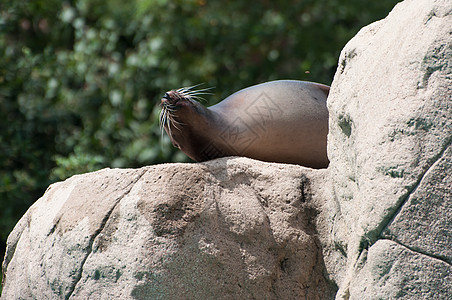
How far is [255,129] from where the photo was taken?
342cm

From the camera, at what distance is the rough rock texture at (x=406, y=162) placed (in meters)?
2.20

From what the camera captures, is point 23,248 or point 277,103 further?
point 277,103

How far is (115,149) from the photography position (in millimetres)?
6836

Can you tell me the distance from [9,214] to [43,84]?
1.57 metres

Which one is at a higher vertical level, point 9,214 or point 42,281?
point 42,281

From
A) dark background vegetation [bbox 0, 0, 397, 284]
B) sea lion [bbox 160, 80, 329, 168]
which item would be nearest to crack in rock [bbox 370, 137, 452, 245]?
sea lion [bbox 160, 80, 329, 168]

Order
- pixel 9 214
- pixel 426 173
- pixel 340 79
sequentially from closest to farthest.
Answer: pixel 426 173 < pixel 340 79 < pixel 9 214

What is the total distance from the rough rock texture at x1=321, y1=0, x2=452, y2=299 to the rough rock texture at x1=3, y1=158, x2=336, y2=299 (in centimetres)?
42

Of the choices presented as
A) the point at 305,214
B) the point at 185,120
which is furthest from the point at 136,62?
the point at 305,214

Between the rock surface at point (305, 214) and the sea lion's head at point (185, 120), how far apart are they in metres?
0.37

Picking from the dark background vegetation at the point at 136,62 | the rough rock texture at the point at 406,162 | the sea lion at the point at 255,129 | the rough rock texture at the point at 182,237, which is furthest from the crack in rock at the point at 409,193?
the dark background vegetation at the point at 136,62

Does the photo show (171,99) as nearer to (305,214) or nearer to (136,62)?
(305,214)

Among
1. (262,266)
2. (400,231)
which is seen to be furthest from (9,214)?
(400,231)

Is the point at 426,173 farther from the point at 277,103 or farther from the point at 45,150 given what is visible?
the point at 45,150
